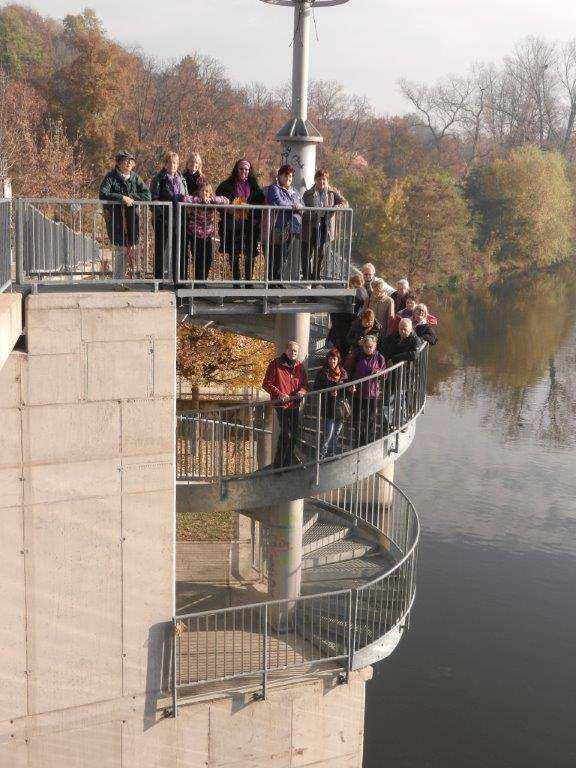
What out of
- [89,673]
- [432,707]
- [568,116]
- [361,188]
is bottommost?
[432,707]

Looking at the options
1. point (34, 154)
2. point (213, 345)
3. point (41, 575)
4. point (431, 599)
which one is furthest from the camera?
point (34, 154)

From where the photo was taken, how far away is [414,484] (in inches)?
1088

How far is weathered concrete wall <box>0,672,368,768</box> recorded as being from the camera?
10203 mm

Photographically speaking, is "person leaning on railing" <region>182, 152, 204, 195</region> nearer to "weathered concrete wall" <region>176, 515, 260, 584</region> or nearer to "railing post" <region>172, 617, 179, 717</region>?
"railing post" <region>172, 617, 179, 717</region>

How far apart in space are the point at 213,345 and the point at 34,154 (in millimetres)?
18733

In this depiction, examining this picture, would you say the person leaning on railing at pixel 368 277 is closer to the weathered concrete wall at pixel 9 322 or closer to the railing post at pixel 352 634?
the railing post at pixel 352 634

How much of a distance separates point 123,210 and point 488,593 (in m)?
14.6

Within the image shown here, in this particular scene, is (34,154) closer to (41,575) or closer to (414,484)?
(414,484)

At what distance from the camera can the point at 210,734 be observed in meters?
11.2

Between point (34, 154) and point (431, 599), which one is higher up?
point (34, 154)

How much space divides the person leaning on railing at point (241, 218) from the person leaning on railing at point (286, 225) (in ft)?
Answer: 0.70

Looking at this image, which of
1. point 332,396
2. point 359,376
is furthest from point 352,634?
point 359,376

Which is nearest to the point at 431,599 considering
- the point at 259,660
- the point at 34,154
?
the point at 259,660

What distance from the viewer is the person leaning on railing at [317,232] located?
11.5m
